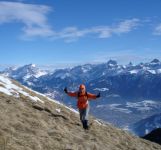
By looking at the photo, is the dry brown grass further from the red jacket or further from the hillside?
the red jacket

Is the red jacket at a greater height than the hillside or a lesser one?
greater

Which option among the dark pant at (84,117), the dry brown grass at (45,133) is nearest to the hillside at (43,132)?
the dry brown grass at (45,133)

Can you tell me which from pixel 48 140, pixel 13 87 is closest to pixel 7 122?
pixel 48 140

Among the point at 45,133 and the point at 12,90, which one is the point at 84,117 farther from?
the point at 12,90

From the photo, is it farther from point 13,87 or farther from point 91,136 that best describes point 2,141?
point 13,87

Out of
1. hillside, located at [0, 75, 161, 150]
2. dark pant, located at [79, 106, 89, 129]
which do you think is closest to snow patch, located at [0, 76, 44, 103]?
hillside, located at [0, 75, 161, 150]

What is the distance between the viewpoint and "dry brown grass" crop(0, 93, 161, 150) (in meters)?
19.0

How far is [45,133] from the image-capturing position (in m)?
21.5

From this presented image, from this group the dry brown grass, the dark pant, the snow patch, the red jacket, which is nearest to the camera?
the dry brown grass

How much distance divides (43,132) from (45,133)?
128mm

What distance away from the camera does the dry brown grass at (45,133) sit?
18956mm

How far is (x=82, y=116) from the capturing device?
27.4 metres

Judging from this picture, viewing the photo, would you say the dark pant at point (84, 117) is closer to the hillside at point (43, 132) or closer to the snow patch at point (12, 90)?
the hillside at point (43, 132)

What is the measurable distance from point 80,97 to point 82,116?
139 centimetres
